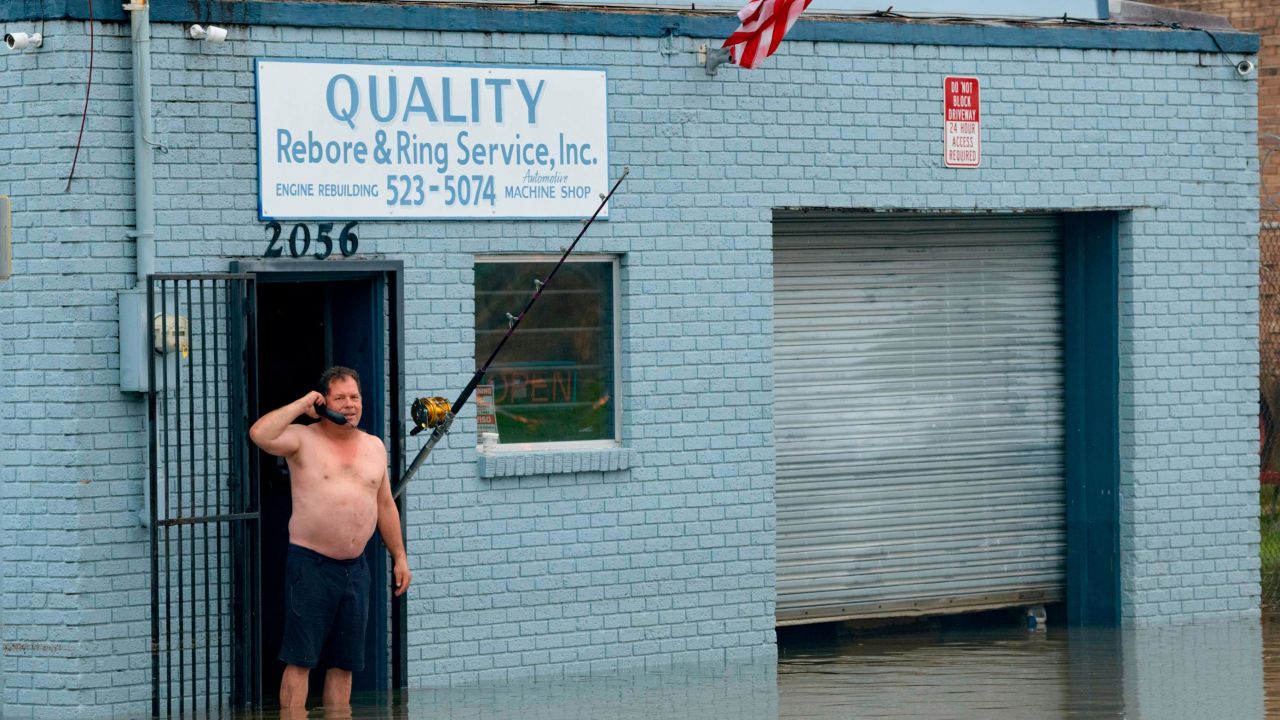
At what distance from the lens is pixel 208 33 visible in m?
8.77

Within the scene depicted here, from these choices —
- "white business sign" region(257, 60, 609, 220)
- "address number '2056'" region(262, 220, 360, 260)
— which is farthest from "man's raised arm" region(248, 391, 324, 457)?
"white business sign" region(257, 60, 609, 220)

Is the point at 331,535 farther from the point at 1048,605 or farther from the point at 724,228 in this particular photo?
the point at 1048,605

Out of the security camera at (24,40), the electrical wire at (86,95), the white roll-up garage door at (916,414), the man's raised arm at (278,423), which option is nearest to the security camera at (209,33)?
the electrical wire at (86,95)

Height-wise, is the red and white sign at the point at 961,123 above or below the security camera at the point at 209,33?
below

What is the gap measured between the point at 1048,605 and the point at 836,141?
10.6 feet

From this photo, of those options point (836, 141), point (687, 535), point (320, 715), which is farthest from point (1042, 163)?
point (320, 715)

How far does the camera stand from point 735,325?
33.3ft

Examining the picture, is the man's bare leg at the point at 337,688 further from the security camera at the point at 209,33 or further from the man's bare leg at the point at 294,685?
the security camera at the point at 209,33

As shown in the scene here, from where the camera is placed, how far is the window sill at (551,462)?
31.3ft

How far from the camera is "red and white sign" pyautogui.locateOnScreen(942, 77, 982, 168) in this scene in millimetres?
10648

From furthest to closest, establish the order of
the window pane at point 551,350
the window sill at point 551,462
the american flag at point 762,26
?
the window pane at point 551,350 < the window sill at point 551,462 < the american flag at point 762,26

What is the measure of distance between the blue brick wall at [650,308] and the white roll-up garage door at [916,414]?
0.44 m

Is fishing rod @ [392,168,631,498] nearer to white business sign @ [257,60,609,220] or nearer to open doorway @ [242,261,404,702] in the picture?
open doorway @ [242,261,404,702]

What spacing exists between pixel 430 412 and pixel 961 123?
364 cm
